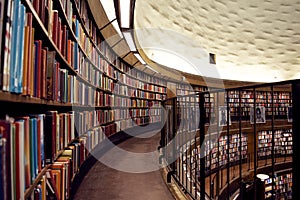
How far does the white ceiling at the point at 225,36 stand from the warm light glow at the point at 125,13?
1.36 metres

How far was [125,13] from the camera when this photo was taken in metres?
2.80

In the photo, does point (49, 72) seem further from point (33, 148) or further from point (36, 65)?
point (33, 148)

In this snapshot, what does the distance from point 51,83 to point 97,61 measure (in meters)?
2.00

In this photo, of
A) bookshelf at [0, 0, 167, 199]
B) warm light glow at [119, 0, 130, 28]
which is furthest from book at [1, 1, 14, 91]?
warm light glow at [119, 0, 130, 28]

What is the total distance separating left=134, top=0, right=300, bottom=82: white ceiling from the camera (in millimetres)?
5298

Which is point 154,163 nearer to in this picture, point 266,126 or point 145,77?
point 145,77

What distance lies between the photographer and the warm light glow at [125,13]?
2.53 m

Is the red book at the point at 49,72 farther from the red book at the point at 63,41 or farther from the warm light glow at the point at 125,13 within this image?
the warm light glow at the point at 125,13

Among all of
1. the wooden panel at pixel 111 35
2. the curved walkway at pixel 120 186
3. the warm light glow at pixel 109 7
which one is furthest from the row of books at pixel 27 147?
the warm light glow at pixel 109 7

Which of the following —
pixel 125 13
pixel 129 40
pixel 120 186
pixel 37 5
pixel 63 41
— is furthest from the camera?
pixel 129 40

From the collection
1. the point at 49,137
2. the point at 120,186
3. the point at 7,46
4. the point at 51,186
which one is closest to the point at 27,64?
the point at 7,46

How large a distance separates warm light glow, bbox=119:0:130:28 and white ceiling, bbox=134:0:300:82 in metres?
1.36

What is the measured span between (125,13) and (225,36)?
481 cm

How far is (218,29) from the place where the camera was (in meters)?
6.42
